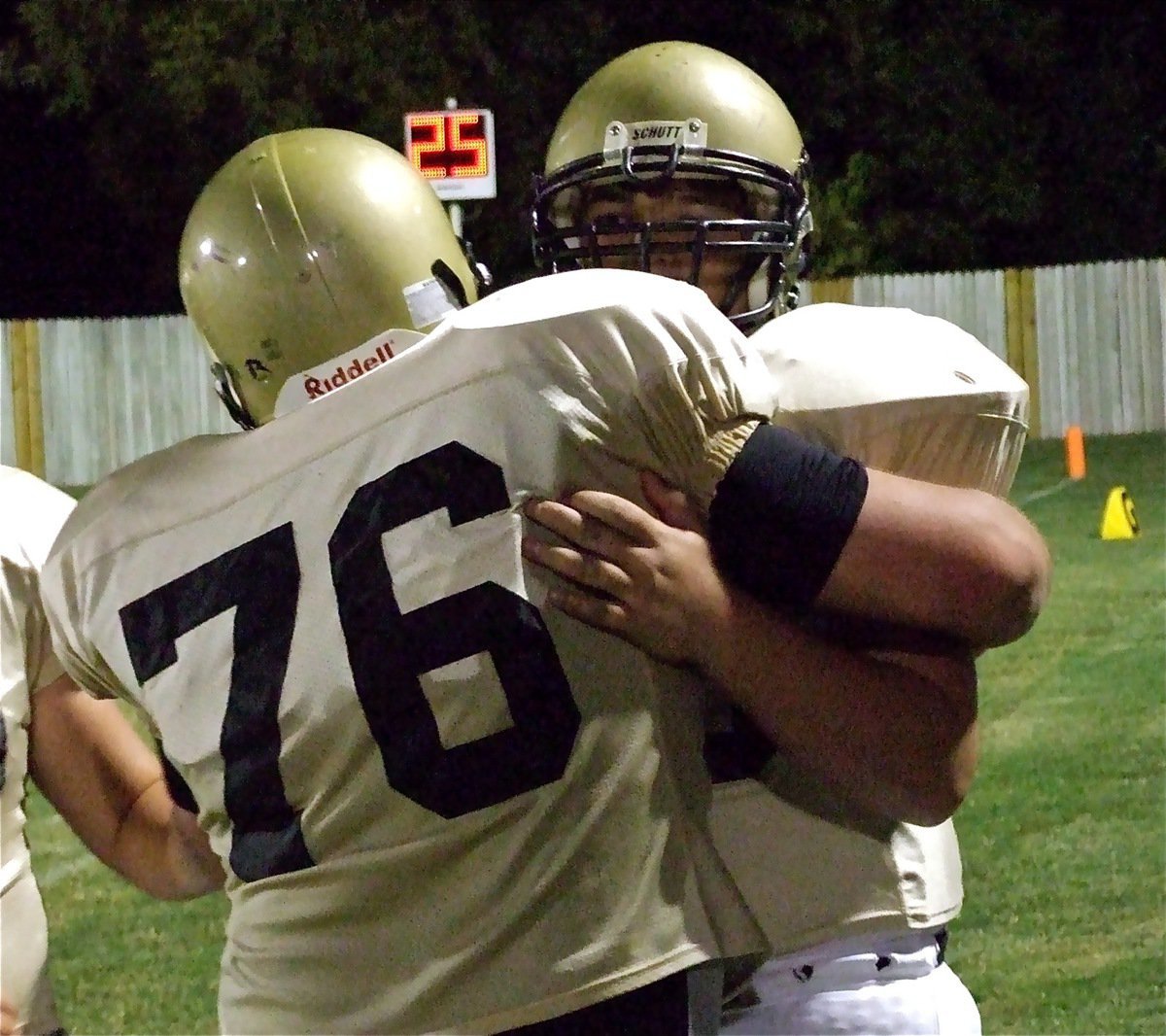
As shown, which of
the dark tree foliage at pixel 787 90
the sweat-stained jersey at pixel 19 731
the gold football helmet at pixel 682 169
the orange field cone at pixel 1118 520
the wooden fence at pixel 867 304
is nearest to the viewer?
the sweat-stained jersey at pixel 19 731

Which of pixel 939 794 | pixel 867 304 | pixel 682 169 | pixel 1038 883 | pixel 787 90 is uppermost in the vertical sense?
pixel 682 169

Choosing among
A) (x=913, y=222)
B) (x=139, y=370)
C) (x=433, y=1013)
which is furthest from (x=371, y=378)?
(x=913, y=222)

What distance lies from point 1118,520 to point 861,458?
8.16 m

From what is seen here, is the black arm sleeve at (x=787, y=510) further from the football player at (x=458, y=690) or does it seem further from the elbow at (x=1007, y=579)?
the elbow at (x=1007, y=579)

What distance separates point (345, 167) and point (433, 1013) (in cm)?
86

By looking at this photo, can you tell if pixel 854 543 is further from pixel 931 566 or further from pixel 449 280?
pixel 449 280

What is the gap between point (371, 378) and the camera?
142cm

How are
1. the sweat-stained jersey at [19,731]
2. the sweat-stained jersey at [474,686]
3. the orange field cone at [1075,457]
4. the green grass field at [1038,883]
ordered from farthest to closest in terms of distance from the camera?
the orange field cone at [1075,457] → the green grass field at [1038,883] → the sweat-stained jersey at [19,731] → the sweat-stained jersey at [474,686]

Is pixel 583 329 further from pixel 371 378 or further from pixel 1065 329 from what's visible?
pixel 1065 329

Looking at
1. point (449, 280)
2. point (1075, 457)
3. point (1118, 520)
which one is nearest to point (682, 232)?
point (449, 280)

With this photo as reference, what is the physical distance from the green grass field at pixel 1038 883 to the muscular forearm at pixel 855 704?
97.3 inches

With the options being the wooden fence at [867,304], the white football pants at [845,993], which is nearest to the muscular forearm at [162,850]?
the white football pants at [845,993]

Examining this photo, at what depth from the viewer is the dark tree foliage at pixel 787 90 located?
17.2 m

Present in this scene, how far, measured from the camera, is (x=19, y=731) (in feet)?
6.44
